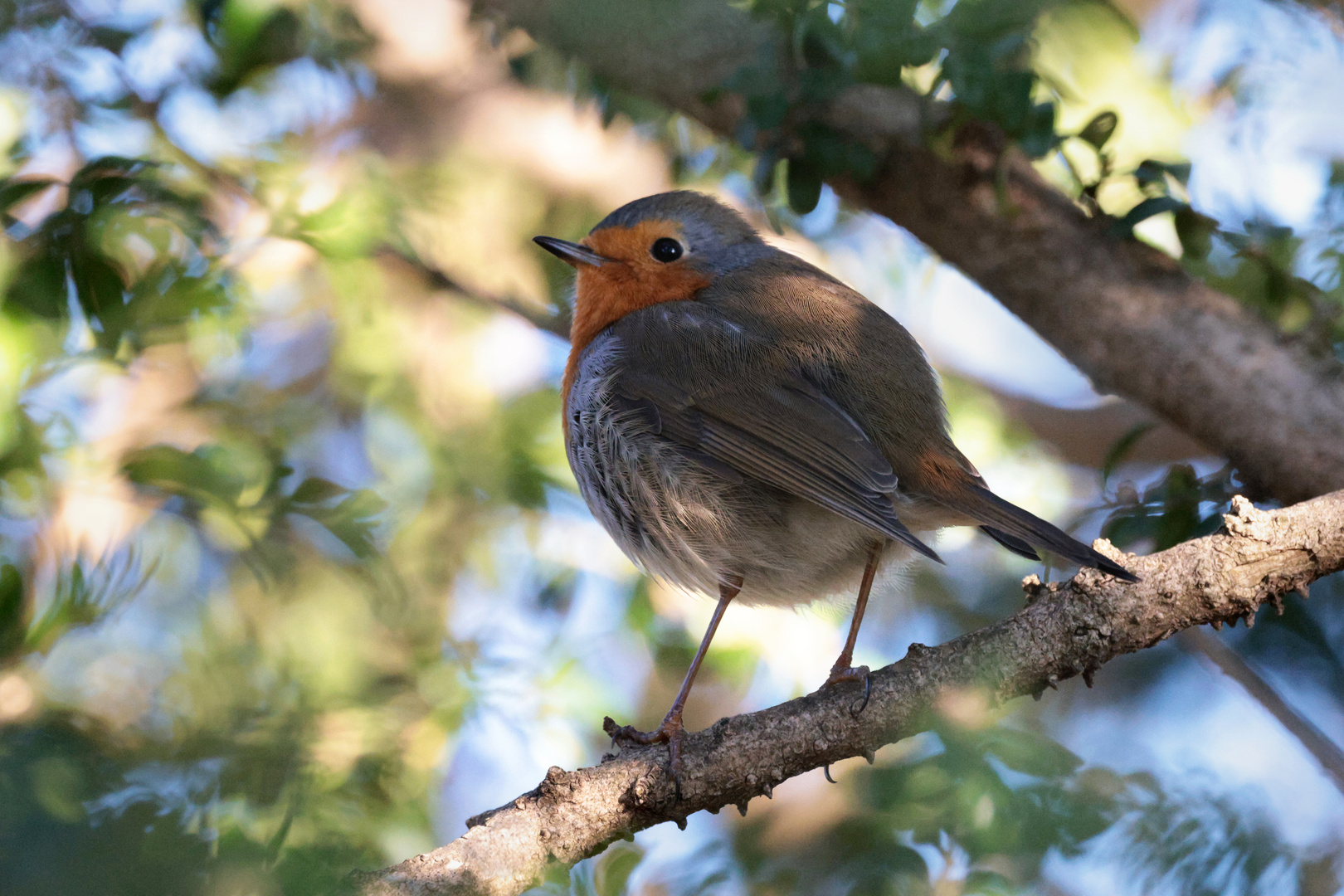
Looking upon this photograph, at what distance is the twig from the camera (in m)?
2.60

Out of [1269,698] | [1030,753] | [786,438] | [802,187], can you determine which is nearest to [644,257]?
[802,187]

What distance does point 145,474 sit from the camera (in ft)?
8.46

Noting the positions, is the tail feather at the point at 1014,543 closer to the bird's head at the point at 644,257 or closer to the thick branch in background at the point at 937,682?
the thick branch in background at the point at 937,682

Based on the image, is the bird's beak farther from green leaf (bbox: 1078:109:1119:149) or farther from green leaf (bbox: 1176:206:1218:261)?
green leaf (bbox: 1176:206:1218:261)

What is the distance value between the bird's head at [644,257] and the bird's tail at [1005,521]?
1.13 metres

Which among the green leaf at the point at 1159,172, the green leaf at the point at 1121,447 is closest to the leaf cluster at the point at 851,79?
the green leaf at the point at 1159,172

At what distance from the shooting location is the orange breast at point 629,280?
3.48 meters

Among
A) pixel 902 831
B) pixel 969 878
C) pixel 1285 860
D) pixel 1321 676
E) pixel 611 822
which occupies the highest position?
pixel 1285 860

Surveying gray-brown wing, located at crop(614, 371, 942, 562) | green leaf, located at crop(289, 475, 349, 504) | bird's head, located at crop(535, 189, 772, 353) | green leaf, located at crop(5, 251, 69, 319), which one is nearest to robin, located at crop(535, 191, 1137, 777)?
gray-brown wing, located at crop(614, 371, 942, 562)

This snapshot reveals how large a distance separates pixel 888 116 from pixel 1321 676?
1945 millimetres

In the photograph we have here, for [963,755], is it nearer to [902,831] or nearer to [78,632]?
[902,831]

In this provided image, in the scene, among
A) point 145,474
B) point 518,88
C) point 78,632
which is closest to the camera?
point 78,632

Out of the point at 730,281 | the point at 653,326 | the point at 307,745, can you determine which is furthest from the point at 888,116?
the point at 307,745

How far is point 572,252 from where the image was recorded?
3496 mm
